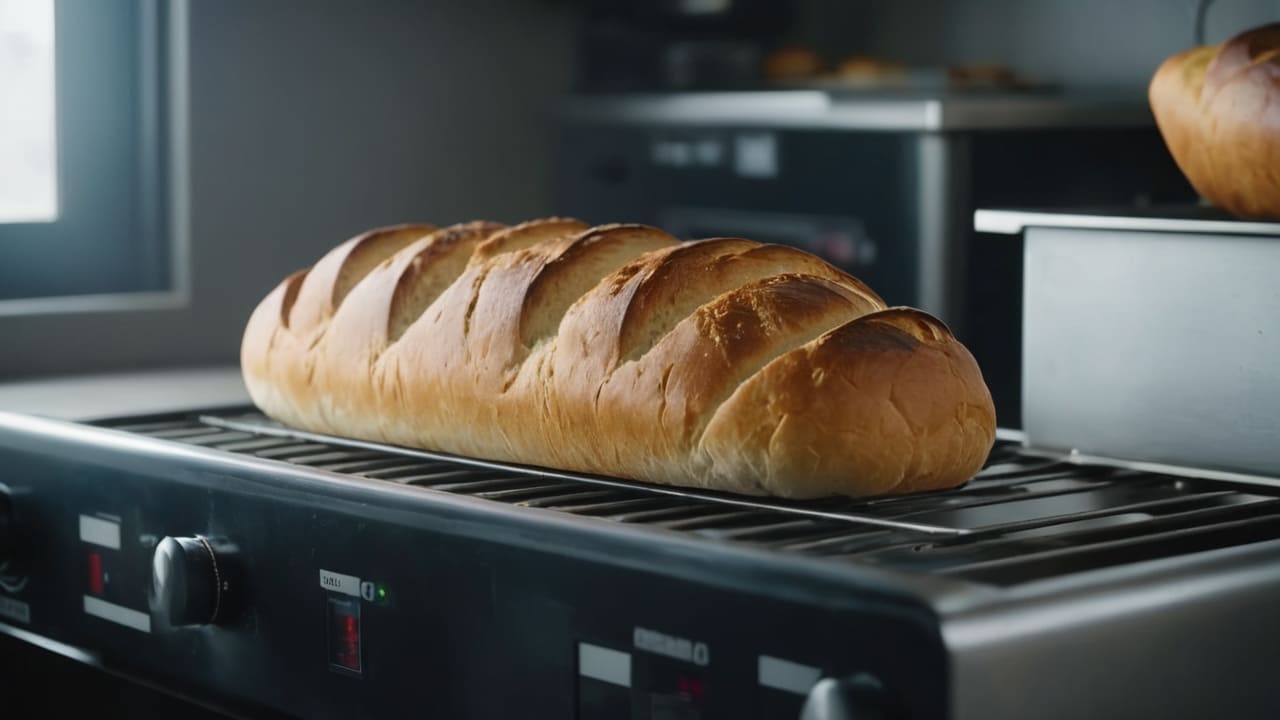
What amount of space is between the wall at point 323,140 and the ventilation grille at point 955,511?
2.84 ft

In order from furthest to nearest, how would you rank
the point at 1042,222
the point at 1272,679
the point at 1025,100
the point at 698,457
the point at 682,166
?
the point at 682,166 → the point at 1025,100 → the point at 1042,222 → the point at 698,457 → the point at 1272,679

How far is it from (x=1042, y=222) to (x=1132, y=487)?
22 cm

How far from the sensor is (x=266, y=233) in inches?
83.5

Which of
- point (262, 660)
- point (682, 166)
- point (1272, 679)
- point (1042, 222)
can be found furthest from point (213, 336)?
point (1272, 679)

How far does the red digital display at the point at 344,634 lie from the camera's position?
98 centimetres

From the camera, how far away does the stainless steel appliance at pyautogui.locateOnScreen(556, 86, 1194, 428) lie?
2.22 meters

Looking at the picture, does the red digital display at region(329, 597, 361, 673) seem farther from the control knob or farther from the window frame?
the window frame

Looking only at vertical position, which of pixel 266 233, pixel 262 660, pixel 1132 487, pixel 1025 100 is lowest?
pixel 262 660

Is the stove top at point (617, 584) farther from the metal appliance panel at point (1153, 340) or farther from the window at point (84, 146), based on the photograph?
the window at point (84, 146)

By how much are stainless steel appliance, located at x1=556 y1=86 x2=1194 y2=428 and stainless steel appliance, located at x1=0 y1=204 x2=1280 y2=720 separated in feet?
3.44

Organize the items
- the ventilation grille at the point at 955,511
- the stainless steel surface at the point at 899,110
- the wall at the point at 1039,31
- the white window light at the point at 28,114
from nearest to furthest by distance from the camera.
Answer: the ventilation grille at the point at 955,511, the white window light at the point at 28,114, the stainless steel surface at the point at 899,110, the wall at the point at 1039,31

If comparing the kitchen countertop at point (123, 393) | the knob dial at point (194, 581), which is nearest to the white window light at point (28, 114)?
the kitchen countertop at point (123, 393)

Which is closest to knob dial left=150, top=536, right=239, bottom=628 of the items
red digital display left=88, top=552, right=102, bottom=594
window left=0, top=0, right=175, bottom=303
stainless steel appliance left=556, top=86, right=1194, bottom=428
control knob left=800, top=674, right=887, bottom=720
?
red digital display left=88, top=552, right=102, bottom=594

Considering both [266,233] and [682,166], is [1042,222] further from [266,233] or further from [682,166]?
[682,166]
